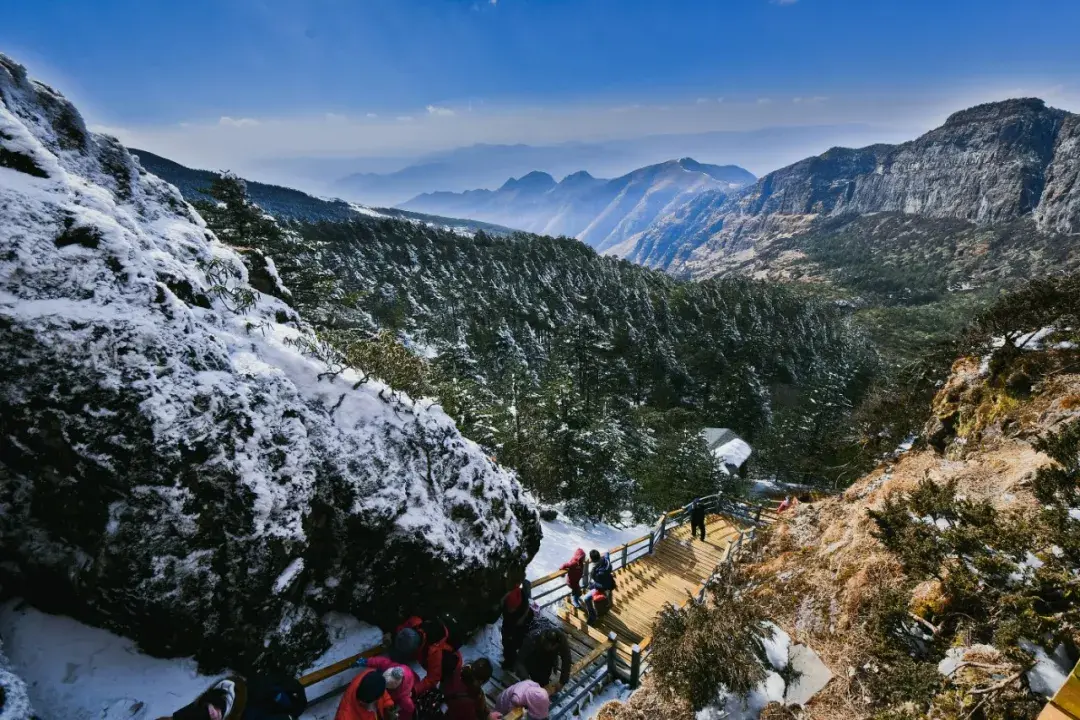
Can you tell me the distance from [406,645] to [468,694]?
0.98 meters

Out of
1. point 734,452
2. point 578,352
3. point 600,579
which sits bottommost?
point 734,452

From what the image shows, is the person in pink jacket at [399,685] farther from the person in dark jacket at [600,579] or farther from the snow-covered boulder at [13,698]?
the person in dark jacket at [600,579]

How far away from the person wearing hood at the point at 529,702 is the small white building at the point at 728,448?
3456cm

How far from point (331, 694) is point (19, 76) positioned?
14615mm

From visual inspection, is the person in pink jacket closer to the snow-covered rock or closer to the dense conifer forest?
the snow-covered rock

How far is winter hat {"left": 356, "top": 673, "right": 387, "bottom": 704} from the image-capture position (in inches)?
188

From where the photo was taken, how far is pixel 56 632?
5.21 metres

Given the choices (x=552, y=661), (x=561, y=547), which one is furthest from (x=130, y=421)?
(x=561, y=547)

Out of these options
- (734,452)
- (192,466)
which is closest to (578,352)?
(734,452)

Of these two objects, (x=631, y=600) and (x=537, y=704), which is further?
(x=631, y=600)

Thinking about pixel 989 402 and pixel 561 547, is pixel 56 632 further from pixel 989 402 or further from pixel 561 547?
pixel 989 402

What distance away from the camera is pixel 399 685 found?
5.24m

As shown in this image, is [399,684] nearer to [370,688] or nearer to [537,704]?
[370,688]

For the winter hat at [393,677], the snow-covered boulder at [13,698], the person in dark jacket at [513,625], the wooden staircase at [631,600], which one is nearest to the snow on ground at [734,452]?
the wooden staircase at [631,600]
